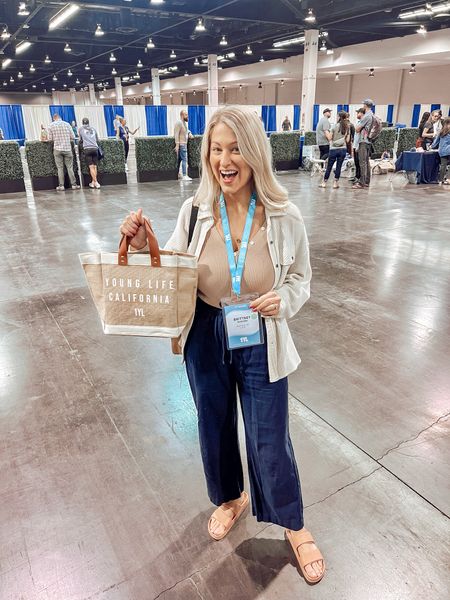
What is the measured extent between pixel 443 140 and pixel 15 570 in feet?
32.7

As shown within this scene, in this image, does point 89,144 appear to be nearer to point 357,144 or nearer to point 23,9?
point 23,9

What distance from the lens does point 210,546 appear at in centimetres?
151

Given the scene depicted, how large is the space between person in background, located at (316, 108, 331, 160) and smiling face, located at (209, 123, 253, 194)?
370 inches

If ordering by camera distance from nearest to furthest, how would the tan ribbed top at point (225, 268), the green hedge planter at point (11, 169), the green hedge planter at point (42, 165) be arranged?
1. the tan ribbed top at point (225, 268)
2. the green hedge planter at point (11, 169)
3. the green hedge planter at point (42, 165)

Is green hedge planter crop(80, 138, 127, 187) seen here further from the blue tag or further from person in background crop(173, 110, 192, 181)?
Result: the blue tag

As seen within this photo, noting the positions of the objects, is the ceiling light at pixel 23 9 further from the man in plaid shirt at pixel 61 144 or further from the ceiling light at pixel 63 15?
the man in plaid shirt at pixel 61 144

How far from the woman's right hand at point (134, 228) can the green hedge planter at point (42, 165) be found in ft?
31.3

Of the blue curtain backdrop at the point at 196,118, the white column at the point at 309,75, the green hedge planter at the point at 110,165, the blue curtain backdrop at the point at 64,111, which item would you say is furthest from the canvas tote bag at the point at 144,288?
the blue curtain backdrop at the point at 64,111

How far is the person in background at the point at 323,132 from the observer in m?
9.89

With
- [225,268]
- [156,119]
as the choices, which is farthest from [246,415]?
[156,119]

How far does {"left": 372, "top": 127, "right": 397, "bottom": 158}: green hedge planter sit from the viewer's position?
13219 millimetres

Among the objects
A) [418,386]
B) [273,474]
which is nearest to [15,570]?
[273,474]

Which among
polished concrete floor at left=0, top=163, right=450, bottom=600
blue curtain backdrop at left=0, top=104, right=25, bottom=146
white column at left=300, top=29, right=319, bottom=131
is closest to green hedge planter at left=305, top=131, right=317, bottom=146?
white column at left=300, top=29, right=319, bottom=131

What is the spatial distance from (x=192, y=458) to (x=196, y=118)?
63.4ft
